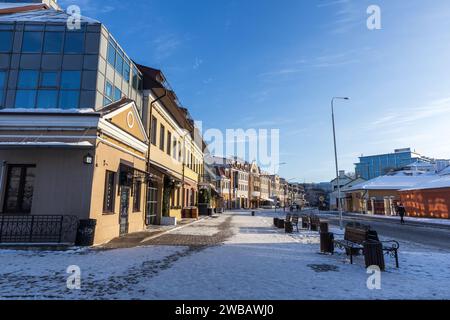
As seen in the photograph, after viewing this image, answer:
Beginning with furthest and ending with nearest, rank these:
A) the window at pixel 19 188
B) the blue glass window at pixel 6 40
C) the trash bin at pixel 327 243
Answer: the blue glass window at pixel 6 40, the window at pixel 19 188, the trash bin at pixel 327 243

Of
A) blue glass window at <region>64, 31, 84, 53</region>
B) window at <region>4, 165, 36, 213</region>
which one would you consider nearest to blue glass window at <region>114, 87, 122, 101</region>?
blue glass window at <region>64, 31, 84, 53</region>

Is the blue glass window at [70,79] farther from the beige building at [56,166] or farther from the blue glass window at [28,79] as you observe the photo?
the beige building at [56,166]

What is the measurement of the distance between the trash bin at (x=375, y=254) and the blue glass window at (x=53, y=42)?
1442 centimetres

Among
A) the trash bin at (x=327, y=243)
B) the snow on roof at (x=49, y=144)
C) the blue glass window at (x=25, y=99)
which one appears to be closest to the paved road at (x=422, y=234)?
the trash bin at (x=327, y=243)

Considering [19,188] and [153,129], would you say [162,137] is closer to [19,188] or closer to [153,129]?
[153,129]

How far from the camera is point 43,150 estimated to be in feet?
38.5

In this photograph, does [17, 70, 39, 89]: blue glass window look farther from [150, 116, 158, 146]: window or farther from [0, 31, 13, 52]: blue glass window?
[150, 116, 158, 146]: window

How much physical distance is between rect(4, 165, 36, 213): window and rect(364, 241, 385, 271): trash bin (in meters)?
12.1

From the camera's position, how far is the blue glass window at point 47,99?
1268 cm

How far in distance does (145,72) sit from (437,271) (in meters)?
18.4

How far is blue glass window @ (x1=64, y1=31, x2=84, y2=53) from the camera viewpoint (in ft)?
43.5
